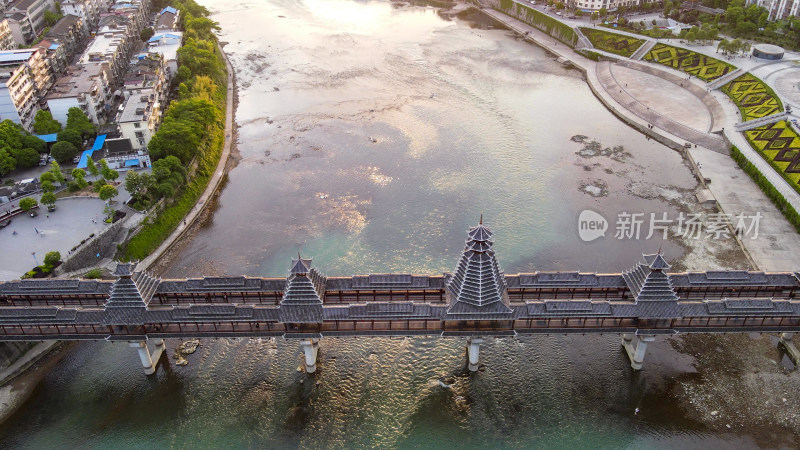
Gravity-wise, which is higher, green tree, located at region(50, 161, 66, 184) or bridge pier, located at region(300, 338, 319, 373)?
green tree, located at region(50, 161, 66, 184)

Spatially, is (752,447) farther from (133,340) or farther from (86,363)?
(86,363)

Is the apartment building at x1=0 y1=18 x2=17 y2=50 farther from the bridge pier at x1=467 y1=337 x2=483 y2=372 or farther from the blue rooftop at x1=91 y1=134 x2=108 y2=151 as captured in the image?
the bridge pier at x1=467 y1=337 x2=483 y2=372

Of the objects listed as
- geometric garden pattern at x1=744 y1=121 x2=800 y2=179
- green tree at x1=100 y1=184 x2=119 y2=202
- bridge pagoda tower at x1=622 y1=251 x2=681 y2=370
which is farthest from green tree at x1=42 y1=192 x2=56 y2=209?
geometric garden pattern at x1=744 y1=121 x2=800 y2=179

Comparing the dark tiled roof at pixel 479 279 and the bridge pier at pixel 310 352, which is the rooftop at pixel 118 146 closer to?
the bridge pier at pixel 310 352

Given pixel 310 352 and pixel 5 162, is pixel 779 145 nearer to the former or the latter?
pixel 310 352

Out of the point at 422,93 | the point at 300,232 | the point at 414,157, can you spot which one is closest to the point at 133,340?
the point at 300,232

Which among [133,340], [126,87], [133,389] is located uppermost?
[126,87]
